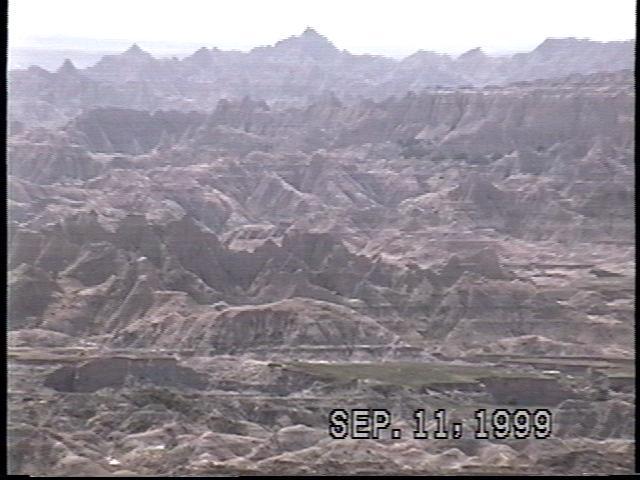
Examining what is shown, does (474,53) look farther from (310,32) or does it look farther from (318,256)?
(318,256)

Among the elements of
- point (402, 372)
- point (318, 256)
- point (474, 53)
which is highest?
point (474, 53)

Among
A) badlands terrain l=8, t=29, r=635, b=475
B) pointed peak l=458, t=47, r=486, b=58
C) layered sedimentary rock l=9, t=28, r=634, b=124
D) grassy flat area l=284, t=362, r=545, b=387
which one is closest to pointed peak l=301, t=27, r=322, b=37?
badlands terrain l=8, t=29, r=635, b=475

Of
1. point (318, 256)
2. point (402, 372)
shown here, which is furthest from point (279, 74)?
point (402, 372)

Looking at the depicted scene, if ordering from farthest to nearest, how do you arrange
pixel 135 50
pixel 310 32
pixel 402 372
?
pixel 402 372 → pixel 135 50 → pixel 310 32

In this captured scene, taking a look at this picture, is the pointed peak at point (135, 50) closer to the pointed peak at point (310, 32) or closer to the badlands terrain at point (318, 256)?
the badlands terrain at point (318, 256)

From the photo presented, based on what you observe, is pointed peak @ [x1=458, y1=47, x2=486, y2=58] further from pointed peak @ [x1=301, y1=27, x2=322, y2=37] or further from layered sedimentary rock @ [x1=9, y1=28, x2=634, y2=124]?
pointed peak @ [x1=301, y1=27, x2=322, y2=37]

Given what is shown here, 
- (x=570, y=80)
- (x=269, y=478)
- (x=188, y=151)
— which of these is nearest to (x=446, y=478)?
(x=269, y=478)

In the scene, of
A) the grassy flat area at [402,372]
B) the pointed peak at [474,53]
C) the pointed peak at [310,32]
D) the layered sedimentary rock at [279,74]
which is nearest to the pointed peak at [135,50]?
the layered sedimentary rock at [279,74]
